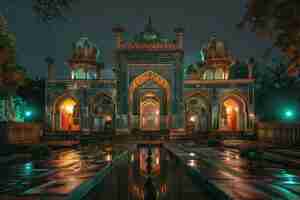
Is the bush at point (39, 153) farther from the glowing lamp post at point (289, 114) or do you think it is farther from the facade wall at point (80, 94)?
the glowing lamp post at point (289, 114)

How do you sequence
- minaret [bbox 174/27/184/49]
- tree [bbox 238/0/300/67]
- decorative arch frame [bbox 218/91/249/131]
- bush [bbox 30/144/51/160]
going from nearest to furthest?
tree [bbox 238/0/300/67]
bush [bbox 30/144/51/160]
minaret [bbox 174/27/184/49]
decorative arch frame [bbox 218/91/249/131]

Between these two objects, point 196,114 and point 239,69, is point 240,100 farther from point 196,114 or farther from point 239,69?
point 239,69

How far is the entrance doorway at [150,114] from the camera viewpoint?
36609 mm

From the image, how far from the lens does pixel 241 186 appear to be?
6.21 metres

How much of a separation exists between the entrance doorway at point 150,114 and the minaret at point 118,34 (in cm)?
713

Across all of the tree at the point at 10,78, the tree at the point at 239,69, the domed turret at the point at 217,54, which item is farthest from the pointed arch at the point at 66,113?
the tree at the point at 239,69

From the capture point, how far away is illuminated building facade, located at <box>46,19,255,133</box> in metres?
33.3

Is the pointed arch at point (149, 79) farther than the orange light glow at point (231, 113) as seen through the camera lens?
No

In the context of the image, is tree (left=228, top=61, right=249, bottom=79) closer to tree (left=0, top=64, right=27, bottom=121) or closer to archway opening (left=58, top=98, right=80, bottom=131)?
archway opening (left=58, top=98, right=80, bottom=131)

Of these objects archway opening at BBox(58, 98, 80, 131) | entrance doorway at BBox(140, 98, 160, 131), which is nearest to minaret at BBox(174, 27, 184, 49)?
entrance doorway at BBox(140, 98, 160, 131)

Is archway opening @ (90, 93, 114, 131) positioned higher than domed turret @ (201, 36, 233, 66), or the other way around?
domed turret @ (201, 36, 233, 66)

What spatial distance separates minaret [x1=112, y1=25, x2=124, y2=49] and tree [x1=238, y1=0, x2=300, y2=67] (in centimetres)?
2900

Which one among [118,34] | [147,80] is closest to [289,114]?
[147,80]

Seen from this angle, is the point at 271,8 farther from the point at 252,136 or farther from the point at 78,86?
the point at 78,86
